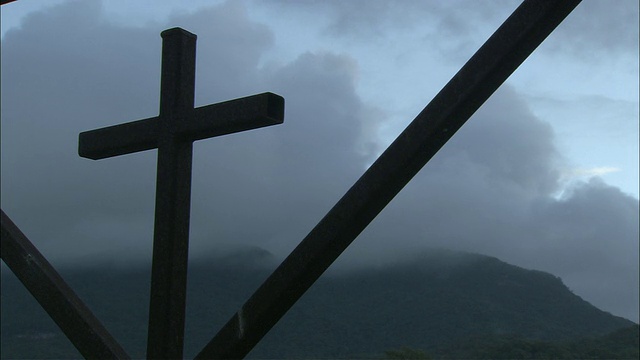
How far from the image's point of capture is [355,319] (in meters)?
70.9

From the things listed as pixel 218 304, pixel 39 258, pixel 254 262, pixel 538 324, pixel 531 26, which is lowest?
pixel 39 258

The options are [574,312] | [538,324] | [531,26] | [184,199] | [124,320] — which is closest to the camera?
[531,26]

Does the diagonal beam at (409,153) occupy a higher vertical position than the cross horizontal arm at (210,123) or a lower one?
lower

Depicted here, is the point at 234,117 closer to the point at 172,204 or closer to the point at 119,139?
the point at 172,204

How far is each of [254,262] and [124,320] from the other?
40589mm

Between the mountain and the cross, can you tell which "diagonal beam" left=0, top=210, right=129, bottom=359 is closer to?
the cross

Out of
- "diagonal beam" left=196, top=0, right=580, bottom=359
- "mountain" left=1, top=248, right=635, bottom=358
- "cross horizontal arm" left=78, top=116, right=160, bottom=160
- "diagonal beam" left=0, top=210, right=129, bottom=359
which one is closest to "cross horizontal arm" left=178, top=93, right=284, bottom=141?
"cross horizontal arm" left=78, top=116, right=160, bottom=160

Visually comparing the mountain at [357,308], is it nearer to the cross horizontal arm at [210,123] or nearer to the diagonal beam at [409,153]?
the cross horizontal arm at [210,123]

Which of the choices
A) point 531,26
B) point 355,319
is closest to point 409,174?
point 531,26

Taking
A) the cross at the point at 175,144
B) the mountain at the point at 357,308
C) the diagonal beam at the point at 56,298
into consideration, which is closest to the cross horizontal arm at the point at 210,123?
the cross at the point at 175,144

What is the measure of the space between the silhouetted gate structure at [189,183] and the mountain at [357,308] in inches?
1376

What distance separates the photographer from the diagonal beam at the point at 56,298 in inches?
121

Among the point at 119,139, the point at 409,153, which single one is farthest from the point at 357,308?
the point at 409,153

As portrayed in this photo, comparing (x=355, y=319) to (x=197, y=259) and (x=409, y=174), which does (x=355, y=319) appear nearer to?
(x=197, y=259)
